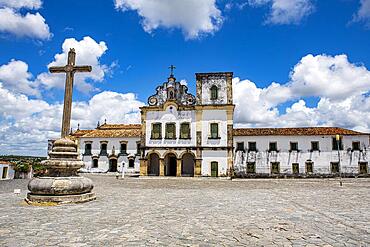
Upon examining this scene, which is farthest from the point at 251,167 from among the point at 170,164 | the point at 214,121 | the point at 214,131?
the point at 170,164

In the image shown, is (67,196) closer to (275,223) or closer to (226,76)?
(275,223)

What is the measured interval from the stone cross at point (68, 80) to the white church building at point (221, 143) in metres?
17.7

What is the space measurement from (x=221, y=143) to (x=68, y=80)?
61.2ft

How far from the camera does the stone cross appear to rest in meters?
9.73

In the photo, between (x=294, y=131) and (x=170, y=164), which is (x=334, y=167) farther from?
(x=170, y=164)

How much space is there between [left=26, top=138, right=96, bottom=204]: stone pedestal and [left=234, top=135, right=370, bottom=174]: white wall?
965 inches

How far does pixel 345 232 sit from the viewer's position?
5.25 m

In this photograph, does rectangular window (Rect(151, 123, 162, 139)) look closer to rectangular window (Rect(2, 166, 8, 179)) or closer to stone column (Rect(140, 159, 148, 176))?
stone column (Rect(140, 159, 148, 176))

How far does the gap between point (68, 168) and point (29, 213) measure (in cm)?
213

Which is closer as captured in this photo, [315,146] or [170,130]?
[170,130]

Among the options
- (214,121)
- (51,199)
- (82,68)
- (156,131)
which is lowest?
(51,199)

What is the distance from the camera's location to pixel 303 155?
3077 centimetres

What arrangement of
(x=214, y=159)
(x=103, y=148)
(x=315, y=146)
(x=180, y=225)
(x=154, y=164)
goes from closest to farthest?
(x=180, y=225) < (x=214, y=159) < (x=154, y=164) < (x=315, y=146) < (x=103, y=148)

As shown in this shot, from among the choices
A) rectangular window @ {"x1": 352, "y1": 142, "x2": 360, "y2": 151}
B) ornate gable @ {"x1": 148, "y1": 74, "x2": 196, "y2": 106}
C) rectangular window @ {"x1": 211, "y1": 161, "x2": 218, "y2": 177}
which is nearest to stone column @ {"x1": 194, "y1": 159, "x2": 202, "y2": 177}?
rectangular window @ {"x1": 211, "y1": 161, "x2": 218, "y2": 177}
